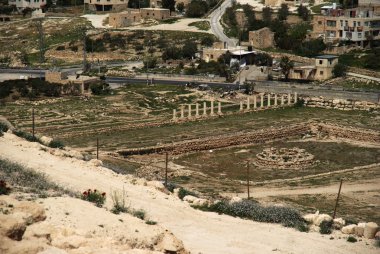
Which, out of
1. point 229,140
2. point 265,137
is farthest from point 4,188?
point 265,137

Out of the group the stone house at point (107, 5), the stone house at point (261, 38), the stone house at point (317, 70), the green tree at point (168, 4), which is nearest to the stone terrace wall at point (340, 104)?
the stone house at point (317, 70)

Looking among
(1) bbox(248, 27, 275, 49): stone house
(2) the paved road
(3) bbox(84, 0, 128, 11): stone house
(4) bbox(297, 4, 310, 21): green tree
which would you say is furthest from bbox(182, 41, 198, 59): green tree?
(3) bbox(84, 0, 128, 11): stone house

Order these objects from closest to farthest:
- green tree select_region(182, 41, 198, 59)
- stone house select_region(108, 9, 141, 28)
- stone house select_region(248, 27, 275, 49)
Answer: green tree select_region(182, 41, 198, 59), stone house select_region(248, 27, 275, 49), stone house select_region(108, 9, 141, 28)

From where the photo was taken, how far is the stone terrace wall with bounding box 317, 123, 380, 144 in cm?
6122

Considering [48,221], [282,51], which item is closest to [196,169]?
[48,221]

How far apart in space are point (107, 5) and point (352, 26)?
43.3 m

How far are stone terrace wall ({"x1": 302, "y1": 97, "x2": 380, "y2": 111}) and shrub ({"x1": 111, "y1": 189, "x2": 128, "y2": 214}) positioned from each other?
4244 cm

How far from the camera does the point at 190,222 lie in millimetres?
31625

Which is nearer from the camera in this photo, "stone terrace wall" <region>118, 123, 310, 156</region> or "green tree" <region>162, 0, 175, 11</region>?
"stone terrace wall" <region>118, 123, 310, 156</region>

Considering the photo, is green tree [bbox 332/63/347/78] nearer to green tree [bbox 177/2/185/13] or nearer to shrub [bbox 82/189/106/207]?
green tree [bbox 177/2/185/13]

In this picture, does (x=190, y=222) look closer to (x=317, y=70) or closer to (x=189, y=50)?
(x=317, y=70)

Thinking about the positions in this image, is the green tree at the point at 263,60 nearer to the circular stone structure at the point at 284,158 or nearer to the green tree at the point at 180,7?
the circular stone structure at the point at 284,158

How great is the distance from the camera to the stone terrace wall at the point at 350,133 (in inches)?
2410

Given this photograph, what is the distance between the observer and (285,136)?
206 ft
